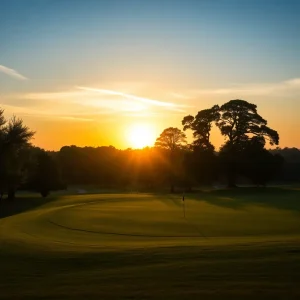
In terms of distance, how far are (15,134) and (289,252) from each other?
43.3 meters

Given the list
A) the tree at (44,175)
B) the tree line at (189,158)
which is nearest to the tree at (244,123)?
the tree line at (189,158)

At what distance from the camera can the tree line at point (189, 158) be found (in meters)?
52.3

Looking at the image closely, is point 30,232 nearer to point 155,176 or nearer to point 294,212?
point 294,212

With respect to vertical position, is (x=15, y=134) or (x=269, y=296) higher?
(x=15, y=134)

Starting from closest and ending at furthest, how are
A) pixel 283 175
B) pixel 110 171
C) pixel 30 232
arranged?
pixel 30 232
pixel 283 175
pixel 110 171

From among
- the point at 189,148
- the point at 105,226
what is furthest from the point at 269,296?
the point at 189,148

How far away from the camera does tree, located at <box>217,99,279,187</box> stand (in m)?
64.8

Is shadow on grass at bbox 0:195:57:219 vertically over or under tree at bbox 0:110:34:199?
under

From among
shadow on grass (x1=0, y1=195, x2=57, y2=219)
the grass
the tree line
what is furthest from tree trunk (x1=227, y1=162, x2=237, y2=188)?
the grass

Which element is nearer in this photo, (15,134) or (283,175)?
(15,134)

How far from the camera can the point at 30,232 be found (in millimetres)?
21031

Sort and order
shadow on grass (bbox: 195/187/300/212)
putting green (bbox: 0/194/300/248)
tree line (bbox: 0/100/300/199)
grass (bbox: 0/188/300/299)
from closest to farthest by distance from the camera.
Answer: grass (bbox: 0/188/300/299), putting green (bbox: 0/194/300/248), shadow on grass (bbox: 195/187/300/212), tree line (bbox: 0/100/300/199)

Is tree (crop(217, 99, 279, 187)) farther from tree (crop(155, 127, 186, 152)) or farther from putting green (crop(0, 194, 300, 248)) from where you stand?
putting green (crop(0, 194, 300, 248))

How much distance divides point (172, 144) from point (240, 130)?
13266mm
